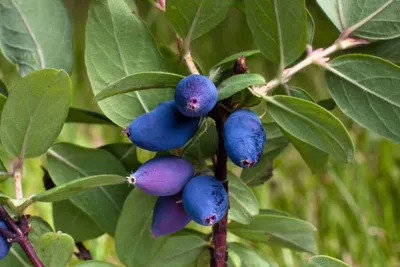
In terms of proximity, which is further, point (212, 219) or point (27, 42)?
point (27, 42)

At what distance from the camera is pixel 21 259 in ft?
1.65

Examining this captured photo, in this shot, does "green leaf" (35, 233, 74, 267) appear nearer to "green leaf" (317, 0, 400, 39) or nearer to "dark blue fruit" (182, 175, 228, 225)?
"dark blue fruit" (182, 175, 228, 225)

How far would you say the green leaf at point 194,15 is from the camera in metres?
0.45

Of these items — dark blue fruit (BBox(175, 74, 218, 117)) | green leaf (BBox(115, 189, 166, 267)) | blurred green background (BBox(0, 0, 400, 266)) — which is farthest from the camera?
blurred green background (BBox(0, 0, 400, 266))

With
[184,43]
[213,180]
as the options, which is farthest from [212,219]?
[184,43]

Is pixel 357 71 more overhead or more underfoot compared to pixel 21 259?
more overhead

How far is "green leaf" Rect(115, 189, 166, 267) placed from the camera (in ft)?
1.59

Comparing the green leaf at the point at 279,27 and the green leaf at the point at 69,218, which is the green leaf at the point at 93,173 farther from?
the green leaf at the point at 279,27

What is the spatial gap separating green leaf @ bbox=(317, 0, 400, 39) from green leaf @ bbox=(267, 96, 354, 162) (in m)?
0.08

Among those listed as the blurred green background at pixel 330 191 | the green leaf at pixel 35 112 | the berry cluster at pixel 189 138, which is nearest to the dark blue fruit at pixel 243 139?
the berry cluster at pixel 189 138

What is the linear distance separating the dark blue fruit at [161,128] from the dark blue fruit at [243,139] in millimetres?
28

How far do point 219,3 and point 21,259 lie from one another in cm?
24

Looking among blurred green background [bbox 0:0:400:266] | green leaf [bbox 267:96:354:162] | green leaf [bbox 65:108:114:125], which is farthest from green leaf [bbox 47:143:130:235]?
blurred green background [bbox 0:0:400:266]

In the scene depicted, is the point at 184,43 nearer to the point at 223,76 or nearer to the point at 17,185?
the point at 223,76
